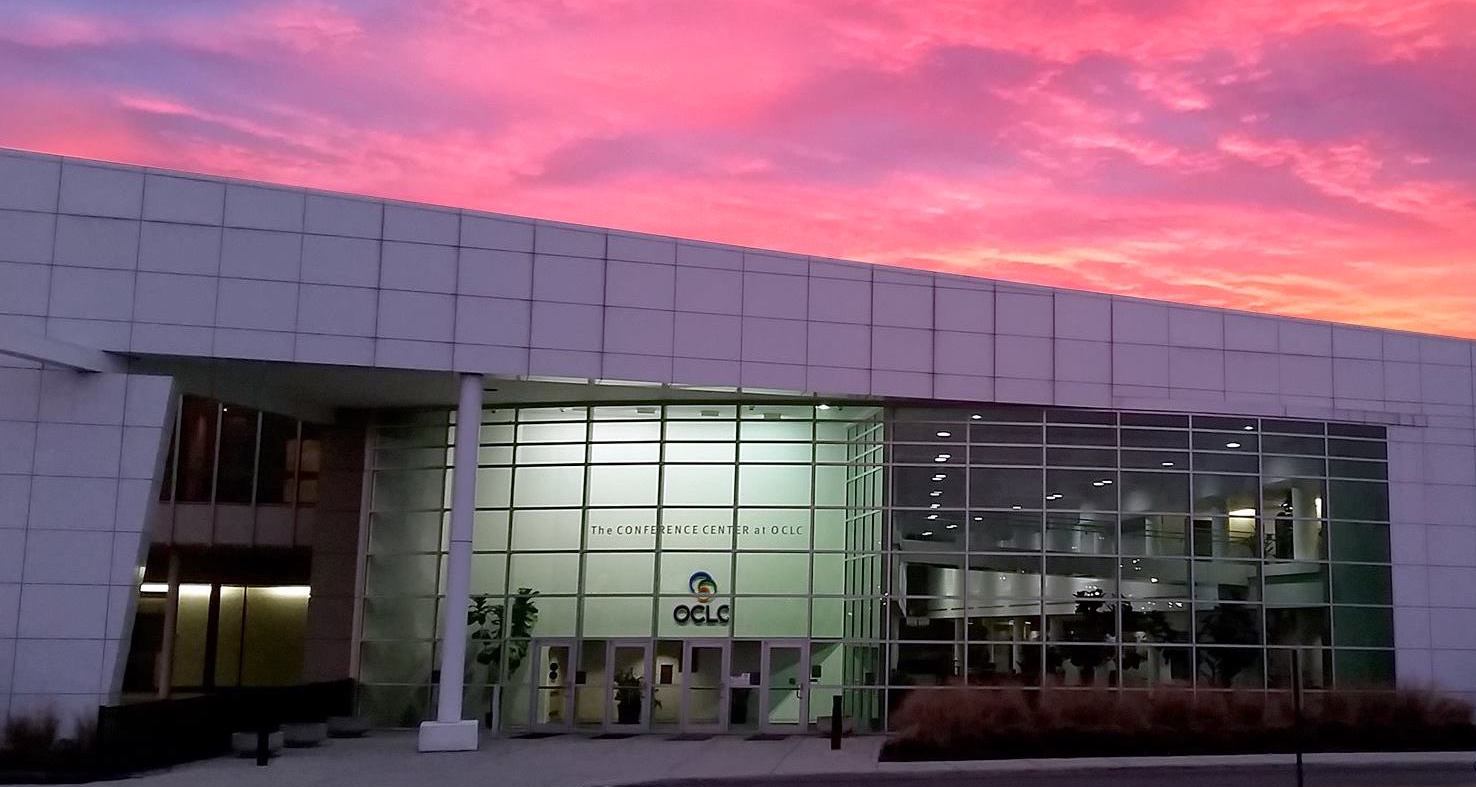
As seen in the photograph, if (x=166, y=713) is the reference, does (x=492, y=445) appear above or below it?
above

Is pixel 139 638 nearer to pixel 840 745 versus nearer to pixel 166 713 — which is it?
pixel 166 713

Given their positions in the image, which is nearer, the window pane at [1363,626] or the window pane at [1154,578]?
the window pane at [1154,578]

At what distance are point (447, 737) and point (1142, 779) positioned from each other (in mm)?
12953

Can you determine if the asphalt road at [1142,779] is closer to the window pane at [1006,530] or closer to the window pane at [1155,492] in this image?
the window pane at [1006,530]

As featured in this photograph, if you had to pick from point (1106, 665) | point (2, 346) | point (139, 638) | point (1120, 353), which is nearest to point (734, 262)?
point (1120, 353)

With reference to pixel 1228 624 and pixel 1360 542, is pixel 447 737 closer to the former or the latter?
pixel 1228 624

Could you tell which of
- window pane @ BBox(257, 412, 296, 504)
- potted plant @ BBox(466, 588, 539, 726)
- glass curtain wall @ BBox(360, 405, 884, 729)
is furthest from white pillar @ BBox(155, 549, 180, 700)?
potted plant @ BBox(466, 588, 539, 726)

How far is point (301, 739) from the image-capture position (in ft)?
99.1

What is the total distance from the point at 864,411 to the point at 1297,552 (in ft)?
34.2

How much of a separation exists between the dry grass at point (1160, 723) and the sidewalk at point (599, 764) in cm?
80

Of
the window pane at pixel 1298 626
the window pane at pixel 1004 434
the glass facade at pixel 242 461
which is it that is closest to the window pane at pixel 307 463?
the glass facade at pixel 242 461

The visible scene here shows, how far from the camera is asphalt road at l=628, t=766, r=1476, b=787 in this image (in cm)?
2336

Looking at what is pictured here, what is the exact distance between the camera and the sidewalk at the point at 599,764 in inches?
943

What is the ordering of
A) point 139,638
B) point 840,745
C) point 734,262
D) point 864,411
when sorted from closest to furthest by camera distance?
point 840,745 → point 734,262 → point 864,411 → point 139,638
